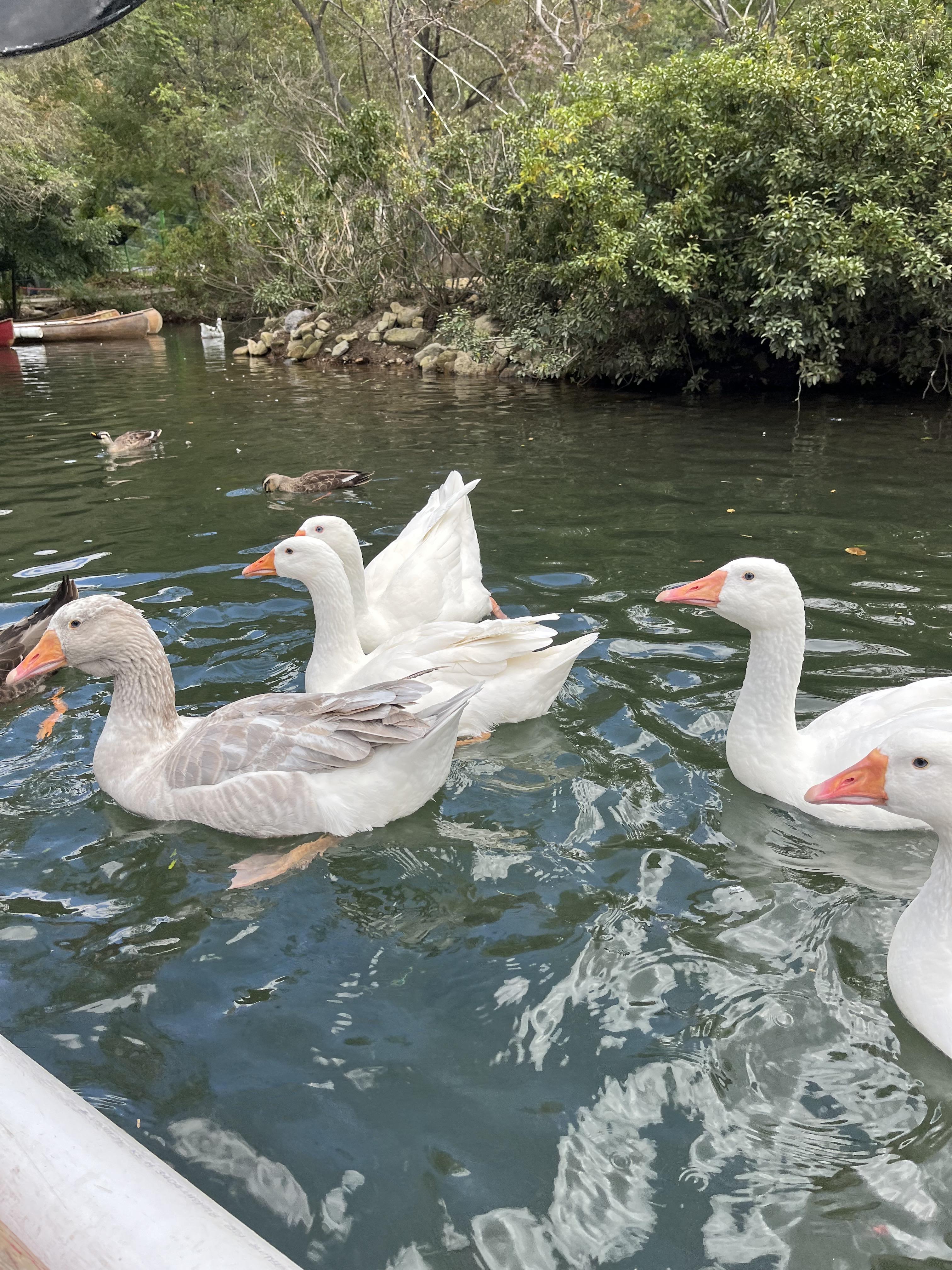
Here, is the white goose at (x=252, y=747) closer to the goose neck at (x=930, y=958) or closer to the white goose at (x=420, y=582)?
the white goose at (x=420, y=582)

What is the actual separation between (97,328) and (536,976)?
1302 inches

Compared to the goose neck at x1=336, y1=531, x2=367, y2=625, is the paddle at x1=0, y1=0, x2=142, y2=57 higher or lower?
higher

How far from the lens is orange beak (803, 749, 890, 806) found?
10.1ft

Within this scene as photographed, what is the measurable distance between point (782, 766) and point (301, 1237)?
2593 mm

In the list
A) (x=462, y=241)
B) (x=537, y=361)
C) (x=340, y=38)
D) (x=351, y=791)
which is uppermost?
(x=340, y=38)

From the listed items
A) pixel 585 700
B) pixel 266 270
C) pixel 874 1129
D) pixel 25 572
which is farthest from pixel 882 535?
pixel 266 270

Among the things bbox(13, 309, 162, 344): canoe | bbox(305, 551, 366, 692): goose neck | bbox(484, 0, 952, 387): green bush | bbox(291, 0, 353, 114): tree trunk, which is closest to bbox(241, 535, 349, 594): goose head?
bbox(305, 551, 366, 692): goose neck

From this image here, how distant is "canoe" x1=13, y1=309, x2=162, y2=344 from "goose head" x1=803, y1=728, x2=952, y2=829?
105ft

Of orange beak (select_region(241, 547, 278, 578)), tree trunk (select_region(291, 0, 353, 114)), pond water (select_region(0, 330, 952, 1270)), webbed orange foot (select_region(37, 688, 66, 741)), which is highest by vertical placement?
tree trunk (select_region(291, 0, 353, 114))

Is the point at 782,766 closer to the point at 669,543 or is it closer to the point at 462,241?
the point at 669,543

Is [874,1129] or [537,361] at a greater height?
[537,361]

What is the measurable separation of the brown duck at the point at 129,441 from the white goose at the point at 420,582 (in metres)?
6.91

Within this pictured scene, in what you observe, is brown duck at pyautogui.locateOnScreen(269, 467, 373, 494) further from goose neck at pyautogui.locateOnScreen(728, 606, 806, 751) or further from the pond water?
goose neck at pyautogui.locateOnScreen(728, 606, 806, 751)

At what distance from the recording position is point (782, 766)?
13.2ft
